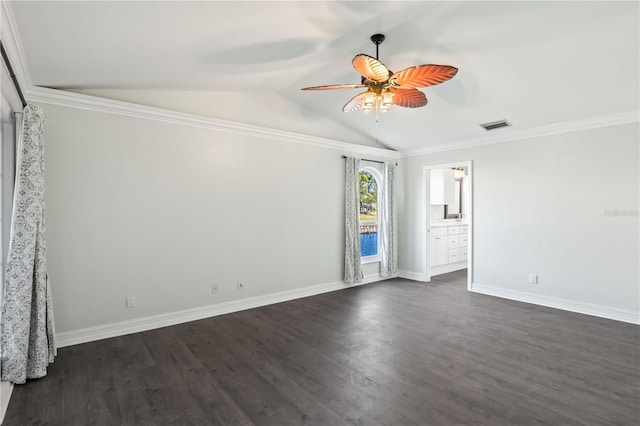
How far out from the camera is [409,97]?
3041mm

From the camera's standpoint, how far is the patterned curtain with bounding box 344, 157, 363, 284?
5.56 m

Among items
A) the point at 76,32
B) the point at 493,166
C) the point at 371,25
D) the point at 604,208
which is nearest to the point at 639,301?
the point at 604,208

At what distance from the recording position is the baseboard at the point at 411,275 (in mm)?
6211

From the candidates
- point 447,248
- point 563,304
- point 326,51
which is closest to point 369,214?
point 447,248

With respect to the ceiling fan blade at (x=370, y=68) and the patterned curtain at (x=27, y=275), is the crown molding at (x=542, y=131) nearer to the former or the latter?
the ceiling fan blade at (x=370, y=68)

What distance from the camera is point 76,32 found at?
7.34 feet

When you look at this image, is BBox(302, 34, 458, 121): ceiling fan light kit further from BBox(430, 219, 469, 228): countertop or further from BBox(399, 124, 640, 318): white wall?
BBox(430, 219, 469, 228): countertop

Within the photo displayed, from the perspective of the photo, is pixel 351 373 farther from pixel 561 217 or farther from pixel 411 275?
pixel 411 275

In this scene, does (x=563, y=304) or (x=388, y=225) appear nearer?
(x=563, y=304)

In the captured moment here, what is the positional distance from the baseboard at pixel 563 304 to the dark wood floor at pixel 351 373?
23 centimetres

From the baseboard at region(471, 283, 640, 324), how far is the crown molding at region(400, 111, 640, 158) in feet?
7.80

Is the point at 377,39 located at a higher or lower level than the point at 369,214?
higher

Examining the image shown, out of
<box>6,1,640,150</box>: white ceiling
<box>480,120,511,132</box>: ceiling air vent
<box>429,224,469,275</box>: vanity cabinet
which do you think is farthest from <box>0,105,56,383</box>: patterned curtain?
<box>429,224,469,275</box>: vanity cabinet

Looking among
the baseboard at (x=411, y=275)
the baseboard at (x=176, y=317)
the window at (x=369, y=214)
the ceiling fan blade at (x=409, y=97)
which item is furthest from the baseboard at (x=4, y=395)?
the baseboard at (x=411, y=275)
